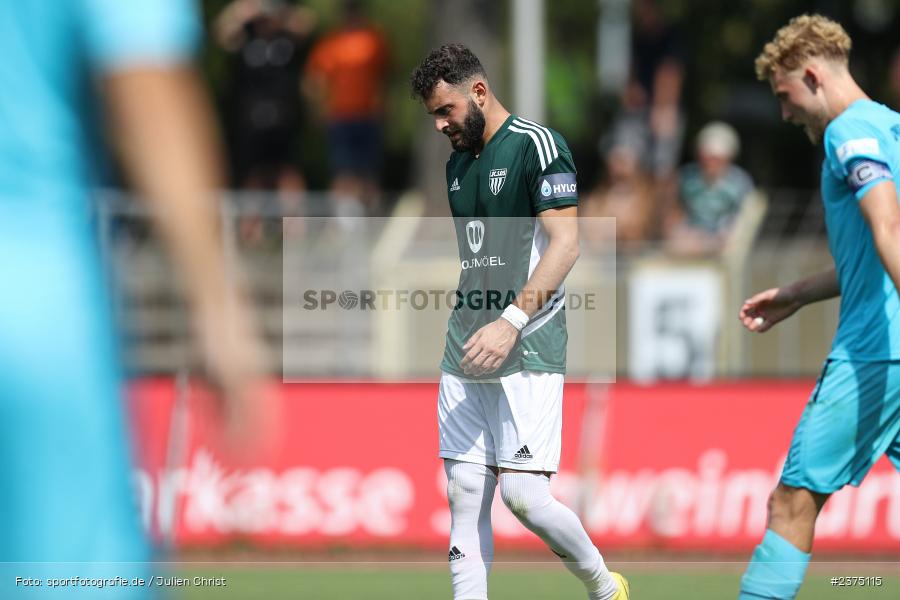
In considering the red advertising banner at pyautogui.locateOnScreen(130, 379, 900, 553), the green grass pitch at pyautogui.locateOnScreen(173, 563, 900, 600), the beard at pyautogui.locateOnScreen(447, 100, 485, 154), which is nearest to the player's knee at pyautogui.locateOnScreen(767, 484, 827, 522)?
the beard at pyautogui.locateOnScreen(447, 100, 485, 154)

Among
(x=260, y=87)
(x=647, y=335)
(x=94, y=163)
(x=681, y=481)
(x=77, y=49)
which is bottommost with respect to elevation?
(x=681, y=481)

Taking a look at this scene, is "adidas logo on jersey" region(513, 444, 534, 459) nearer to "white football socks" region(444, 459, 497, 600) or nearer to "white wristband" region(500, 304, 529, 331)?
"white football socks" region(444, 459, 497, 600)

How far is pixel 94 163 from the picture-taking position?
2791 millimetres

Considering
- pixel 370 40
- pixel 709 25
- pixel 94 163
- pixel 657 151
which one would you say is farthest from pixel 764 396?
pixel 709 25

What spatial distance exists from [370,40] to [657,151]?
3.32m

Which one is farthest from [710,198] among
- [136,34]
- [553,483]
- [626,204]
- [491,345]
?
[136,34]

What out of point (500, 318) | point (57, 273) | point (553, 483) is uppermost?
point (57, 273)

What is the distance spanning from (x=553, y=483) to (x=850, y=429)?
5641 mm

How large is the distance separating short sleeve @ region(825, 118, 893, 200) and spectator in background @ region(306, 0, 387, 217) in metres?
9.57

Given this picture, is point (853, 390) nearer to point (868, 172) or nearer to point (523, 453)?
point (868, 172)

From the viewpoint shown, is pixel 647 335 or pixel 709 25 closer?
pixel 647 335

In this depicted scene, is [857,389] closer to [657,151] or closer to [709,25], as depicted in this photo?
[657,151]

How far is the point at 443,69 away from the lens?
20.6 ft

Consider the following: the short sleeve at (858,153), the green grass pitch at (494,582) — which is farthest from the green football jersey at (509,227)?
the green grass pitch at (494,582)
